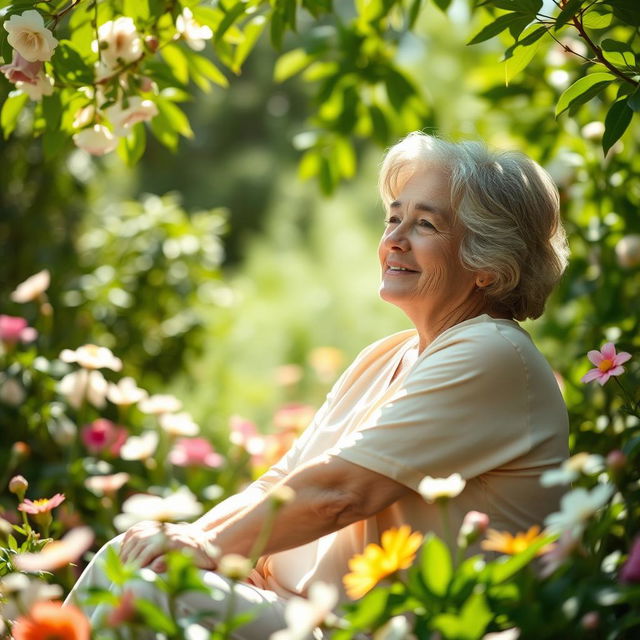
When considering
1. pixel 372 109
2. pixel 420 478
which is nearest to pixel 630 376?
pixel 420 478

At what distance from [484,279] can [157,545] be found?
72cm

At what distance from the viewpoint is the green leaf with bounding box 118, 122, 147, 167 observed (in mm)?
1942

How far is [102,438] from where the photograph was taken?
95.9 inches

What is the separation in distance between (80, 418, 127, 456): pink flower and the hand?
0.90 m

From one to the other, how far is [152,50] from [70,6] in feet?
0.59

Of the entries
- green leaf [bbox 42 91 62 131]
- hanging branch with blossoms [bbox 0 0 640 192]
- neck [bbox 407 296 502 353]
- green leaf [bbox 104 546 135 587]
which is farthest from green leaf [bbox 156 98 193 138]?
green leaf [bbox 104 546 135 587]

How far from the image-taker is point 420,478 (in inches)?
56.9

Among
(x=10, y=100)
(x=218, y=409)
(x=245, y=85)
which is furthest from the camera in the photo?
(x=245, y=85)

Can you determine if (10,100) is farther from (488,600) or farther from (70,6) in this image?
(488,600)

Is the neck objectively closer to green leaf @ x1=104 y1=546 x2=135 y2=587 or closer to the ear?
the ear

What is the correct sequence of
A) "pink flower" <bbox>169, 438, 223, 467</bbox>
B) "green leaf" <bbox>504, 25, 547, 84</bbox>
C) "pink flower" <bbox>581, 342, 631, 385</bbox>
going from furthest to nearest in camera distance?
"pink flower" <bbox>169, 438, 223, 467</bbox>, "pink flower" <bbox>581, 342, 631, 385</bbox>, "green leaf" <bbox>504, 25, 547, 84</bbox>

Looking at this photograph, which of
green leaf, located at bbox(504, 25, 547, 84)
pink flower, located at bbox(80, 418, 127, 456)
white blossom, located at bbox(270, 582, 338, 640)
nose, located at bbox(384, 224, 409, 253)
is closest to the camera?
white blossom, located at bbox(270, 582, 338, 640)

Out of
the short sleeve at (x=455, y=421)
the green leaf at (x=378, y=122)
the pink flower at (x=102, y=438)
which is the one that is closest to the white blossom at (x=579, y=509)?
the short sleeve at (x=455, y=421)

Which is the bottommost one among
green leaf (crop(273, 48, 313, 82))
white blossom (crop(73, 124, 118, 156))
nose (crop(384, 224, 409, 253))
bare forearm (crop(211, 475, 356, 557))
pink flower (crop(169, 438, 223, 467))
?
pink flower (crop(169, 438, 223, 467))
